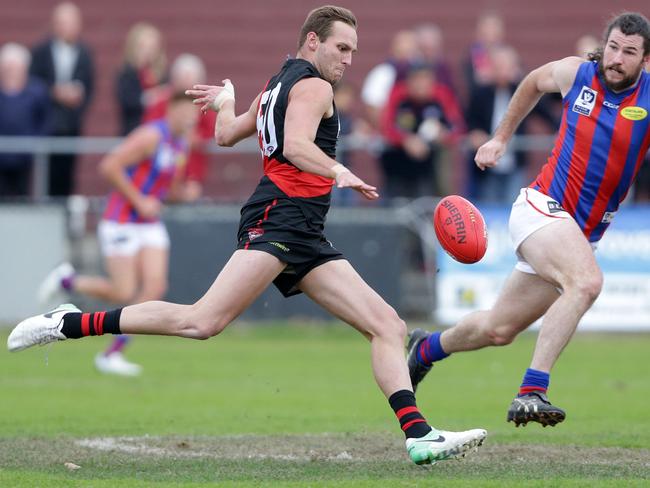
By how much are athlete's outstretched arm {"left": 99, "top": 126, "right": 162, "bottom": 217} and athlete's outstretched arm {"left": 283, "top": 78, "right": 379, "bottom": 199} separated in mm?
5795

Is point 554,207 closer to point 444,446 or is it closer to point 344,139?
point 444,446

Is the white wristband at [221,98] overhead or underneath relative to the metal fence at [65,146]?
overhead

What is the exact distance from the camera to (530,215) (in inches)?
318

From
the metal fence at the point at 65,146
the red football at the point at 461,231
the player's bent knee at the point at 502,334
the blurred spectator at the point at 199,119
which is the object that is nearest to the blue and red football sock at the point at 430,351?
the player's bent knee at the point at 502,334

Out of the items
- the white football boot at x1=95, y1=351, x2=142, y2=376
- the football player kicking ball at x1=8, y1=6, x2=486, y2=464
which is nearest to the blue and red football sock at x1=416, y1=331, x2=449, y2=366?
the football player kicking ball at x1=8, y1=6, x2=486, y2=464

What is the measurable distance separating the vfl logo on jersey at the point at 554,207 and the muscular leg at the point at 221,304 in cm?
177

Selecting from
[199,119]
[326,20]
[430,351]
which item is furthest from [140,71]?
[326,20]

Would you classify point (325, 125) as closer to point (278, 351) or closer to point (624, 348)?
point (278, 351)

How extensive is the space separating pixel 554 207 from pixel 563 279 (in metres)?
0.54

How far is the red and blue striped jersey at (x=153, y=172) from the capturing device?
13.2m

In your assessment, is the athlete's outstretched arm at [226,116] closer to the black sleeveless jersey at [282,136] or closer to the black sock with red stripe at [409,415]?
the black sleeveless jersey at [282,136]

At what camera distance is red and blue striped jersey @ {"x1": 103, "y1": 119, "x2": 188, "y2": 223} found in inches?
519

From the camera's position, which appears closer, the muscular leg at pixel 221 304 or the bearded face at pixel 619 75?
the muscular leg at pixel 221 304

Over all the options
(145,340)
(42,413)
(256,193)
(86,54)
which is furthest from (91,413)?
(86,54)
